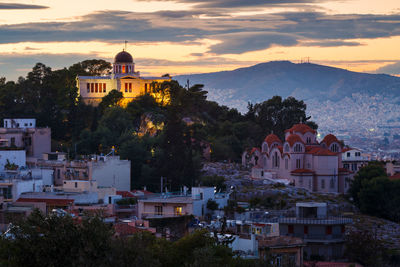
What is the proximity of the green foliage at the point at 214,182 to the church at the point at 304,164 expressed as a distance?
7.94 m

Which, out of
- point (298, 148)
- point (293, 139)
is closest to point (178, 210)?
point (293, 139)

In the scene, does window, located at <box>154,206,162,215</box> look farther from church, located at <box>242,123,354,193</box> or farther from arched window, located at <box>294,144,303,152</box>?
arched window, located at <box>294,144,303,152</box>

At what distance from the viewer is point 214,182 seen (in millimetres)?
69562

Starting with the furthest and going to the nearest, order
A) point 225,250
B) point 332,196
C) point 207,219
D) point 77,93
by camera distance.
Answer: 1. point 77,93
2. point 332,196
3. point 207,219
4. point 225,250

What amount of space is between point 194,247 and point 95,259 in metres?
7.45

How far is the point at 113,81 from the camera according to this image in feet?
306

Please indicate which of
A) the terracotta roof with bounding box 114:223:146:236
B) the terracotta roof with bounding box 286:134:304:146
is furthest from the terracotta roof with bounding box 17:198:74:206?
the terracotta roof with bounding box 286:134:304:146

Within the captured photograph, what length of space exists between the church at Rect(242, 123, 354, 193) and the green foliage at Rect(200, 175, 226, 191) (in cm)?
794

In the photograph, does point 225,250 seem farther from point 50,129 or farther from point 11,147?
point 50,129

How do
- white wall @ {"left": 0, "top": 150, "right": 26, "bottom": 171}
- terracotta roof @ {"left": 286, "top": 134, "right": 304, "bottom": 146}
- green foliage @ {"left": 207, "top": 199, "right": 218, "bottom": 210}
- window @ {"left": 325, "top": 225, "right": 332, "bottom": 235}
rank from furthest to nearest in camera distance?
1. terracotta roof @ {"left": 286, "top": 134, "right": 304, "bottom": 146}
2. white wall @ {"left": 0, "top": 150, "right": 26, "bottom": 171}
3. green foliage @ {"left": 207, "top": 199, "right": 218, "bottom": 210}
4. window @ {"left": 325, "top": 225, "right": 332, "bottom": 235}

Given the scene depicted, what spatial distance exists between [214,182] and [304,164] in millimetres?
12485

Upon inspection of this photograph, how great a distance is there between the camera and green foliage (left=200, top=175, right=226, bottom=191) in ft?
226

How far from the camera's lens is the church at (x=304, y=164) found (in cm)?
7838

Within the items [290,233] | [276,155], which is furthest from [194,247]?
[276,155]
